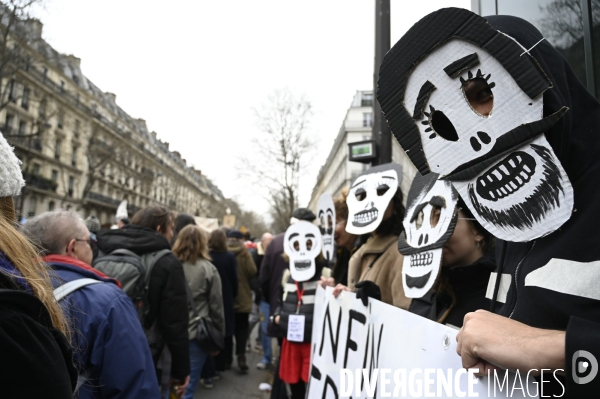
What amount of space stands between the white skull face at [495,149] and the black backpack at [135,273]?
242 cm

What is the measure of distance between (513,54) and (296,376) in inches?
124

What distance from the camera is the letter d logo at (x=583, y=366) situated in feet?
2.62

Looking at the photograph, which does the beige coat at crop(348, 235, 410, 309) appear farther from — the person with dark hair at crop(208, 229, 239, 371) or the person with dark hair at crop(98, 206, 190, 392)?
the person with dark hair at crop(208, 229, 239, 371)

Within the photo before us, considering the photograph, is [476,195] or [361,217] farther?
[361,217]

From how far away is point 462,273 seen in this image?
6.00 ft

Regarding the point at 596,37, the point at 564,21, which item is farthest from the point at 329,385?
the point at 564,21

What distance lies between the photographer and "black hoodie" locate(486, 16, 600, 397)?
0.84 metres

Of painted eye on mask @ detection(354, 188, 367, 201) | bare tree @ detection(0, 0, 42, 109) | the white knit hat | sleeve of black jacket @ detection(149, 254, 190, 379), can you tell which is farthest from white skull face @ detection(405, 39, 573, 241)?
bare tree @ detection(0, 0, 42, 109)

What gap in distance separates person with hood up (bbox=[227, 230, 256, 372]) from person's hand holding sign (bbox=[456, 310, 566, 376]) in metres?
5.88

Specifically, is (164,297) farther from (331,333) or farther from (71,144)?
(71,144)

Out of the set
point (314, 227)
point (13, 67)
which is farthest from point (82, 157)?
point (314, 227)

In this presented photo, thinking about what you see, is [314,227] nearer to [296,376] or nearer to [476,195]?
[296,376]

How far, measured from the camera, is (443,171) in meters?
1.13

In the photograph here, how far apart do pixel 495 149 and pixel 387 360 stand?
986mm
